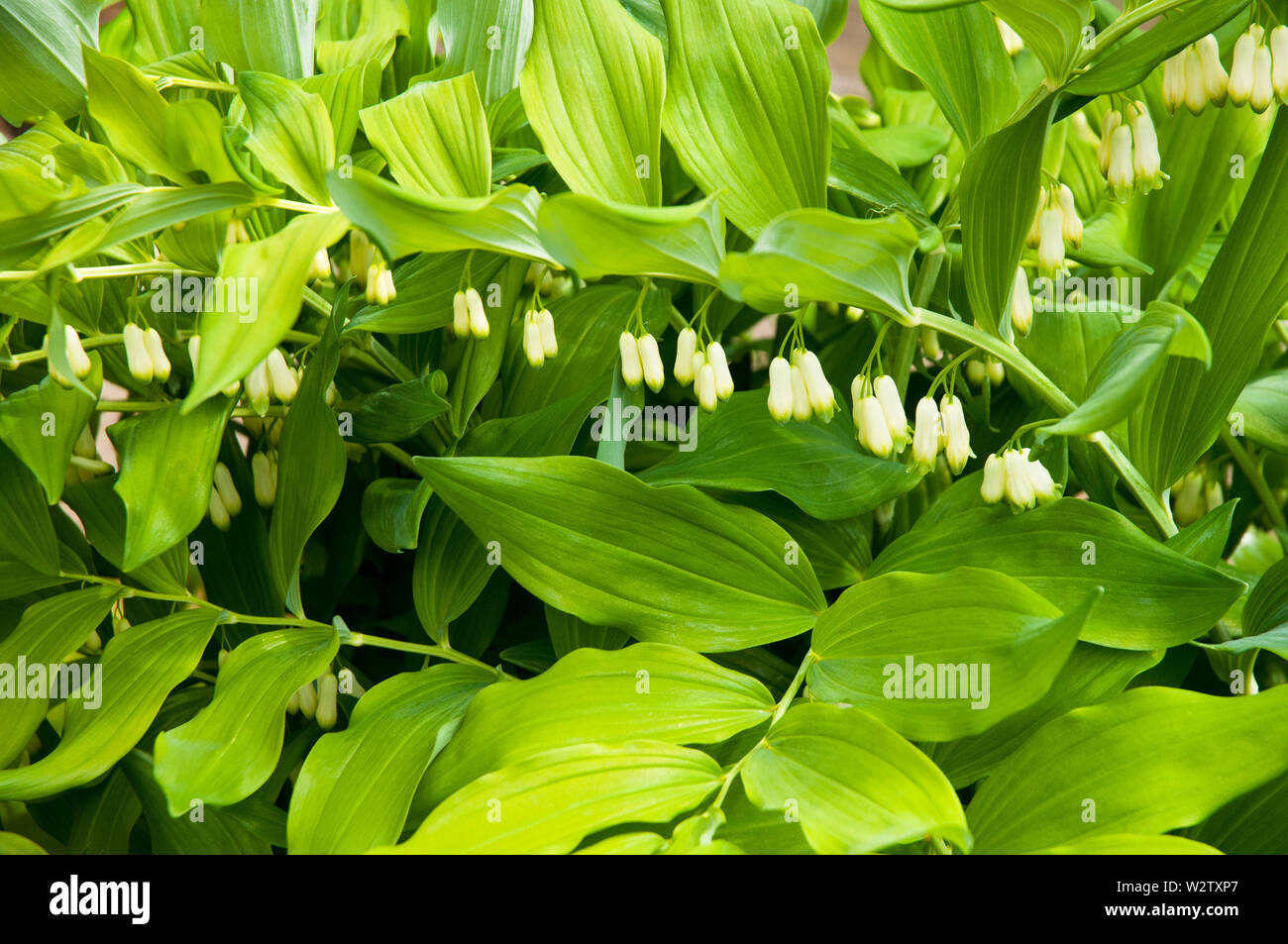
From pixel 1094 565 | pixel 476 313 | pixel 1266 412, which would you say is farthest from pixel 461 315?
pixel 1266 412

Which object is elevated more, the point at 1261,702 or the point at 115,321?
the point at 115,321

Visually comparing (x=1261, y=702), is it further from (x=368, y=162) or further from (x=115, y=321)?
(x=115, y=321)

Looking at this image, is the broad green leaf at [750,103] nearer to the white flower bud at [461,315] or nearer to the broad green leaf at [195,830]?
the white flower bud at [461,315]

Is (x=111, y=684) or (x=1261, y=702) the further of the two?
(x=111, y=684)

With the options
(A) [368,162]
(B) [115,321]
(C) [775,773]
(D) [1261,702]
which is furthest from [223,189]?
(D) [1261,702]

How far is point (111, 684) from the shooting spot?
0.55 meters

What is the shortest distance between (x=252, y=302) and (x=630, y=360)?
0.19 m

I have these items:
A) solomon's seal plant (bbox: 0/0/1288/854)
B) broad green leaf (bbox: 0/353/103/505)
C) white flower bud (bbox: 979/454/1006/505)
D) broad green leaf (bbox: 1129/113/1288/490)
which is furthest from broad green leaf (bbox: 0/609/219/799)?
broad green leaf (bbox: 1129/113/1288/490)

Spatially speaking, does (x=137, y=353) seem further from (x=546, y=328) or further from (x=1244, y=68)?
(x=1244, y=68)

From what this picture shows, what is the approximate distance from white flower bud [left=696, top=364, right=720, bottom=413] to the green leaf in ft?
0.14

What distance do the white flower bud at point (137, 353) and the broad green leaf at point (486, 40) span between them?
9.2 inches

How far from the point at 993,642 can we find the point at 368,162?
415 millimetres

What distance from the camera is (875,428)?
489mm
